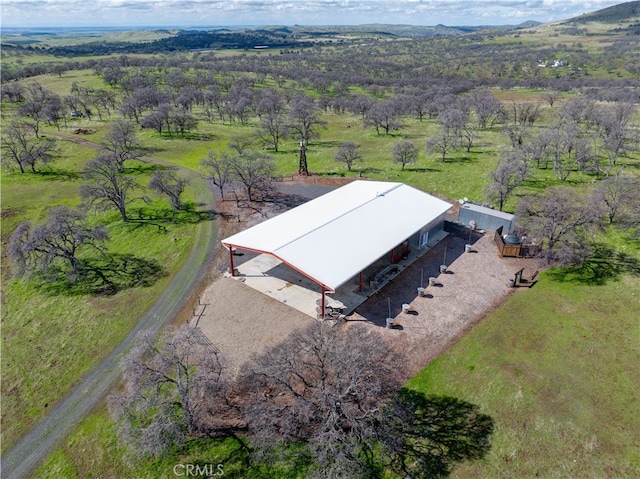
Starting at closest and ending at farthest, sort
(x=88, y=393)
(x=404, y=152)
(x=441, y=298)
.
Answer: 1. (x=88, y=393)
2. (x=441, y=298)
3. (x=404, y=152)

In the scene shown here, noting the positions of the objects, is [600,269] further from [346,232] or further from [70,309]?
[70,309]

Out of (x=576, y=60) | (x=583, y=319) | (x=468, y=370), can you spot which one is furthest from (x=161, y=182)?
A: (x=576, y=60)

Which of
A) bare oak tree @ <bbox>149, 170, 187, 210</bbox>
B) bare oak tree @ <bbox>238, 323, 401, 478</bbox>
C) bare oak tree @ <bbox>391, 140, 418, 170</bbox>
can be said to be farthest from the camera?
bare oak tree @ <bbox>391, 140, 418, 170</bbox>

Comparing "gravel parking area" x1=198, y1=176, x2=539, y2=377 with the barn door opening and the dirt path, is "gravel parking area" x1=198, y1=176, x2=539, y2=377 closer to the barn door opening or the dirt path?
the barn door opening

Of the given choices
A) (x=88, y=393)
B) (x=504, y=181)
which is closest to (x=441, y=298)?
(x=504, y=181)

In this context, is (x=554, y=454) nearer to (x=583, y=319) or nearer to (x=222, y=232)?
(x=583, y=319)

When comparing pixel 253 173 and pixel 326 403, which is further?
pixel 253 173

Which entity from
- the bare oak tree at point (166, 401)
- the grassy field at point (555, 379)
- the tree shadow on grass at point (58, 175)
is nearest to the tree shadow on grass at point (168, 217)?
the tree shadow on grass at point (58, 175)

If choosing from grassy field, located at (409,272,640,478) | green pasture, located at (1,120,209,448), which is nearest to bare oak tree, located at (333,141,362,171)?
green pasture, located at (1,120,209,448)
